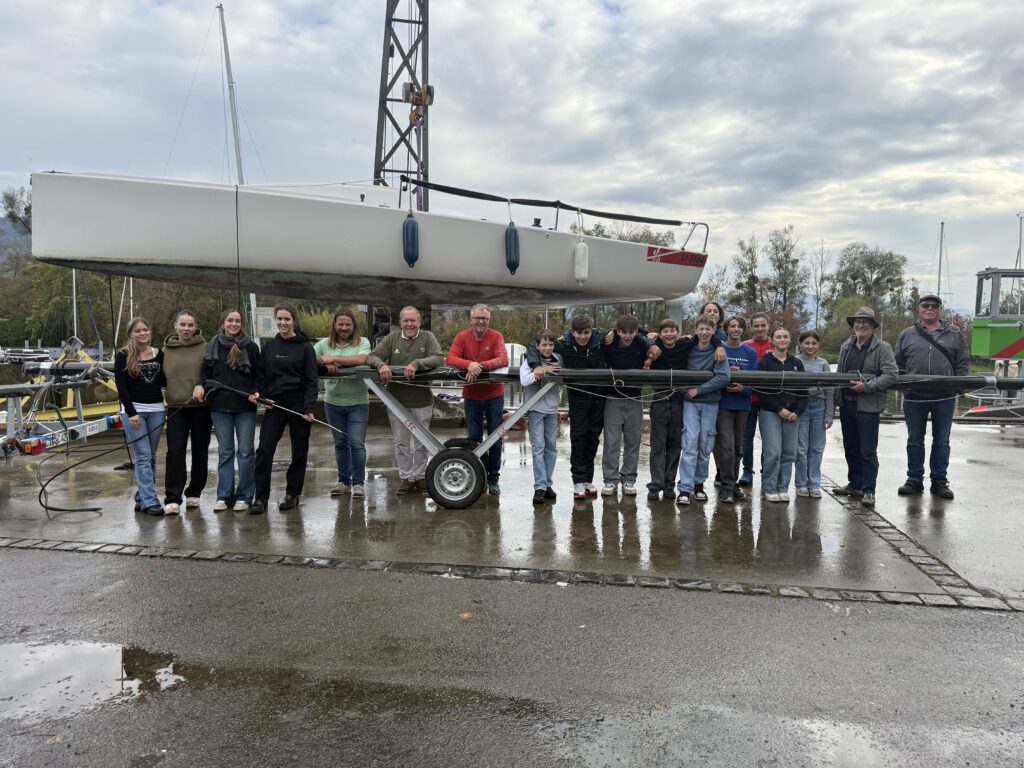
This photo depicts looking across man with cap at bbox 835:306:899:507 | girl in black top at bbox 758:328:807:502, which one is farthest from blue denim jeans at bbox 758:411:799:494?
man with cap at bbox 835:306:899:507

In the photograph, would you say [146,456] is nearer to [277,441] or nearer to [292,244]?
[277,441]

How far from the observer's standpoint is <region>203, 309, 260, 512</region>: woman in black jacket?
5398mm

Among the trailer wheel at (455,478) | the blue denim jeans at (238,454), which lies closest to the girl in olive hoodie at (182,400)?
the blue denim jeans at (238,454)

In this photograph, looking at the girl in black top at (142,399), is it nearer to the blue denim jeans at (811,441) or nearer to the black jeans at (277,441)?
the black jeans at (277,441)

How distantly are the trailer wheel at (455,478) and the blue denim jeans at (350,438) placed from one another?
0.78m

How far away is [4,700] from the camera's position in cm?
267

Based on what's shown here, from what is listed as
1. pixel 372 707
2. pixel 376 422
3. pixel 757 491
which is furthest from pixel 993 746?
pixel 376 422

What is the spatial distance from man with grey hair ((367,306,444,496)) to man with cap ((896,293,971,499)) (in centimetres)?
402

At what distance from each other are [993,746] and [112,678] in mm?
A: 3202

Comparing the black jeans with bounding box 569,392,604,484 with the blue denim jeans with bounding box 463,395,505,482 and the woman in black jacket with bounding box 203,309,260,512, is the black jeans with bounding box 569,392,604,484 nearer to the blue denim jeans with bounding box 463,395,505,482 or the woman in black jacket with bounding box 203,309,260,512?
the blue denim jeans with bounding box 463,395,505,482

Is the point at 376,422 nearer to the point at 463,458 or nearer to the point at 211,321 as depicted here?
the point at 463,458

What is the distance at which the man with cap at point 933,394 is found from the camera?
6.04 metres

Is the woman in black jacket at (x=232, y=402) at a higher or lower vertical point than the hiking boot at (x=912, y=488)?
higher

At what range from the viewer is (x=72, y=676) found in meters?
2.86
